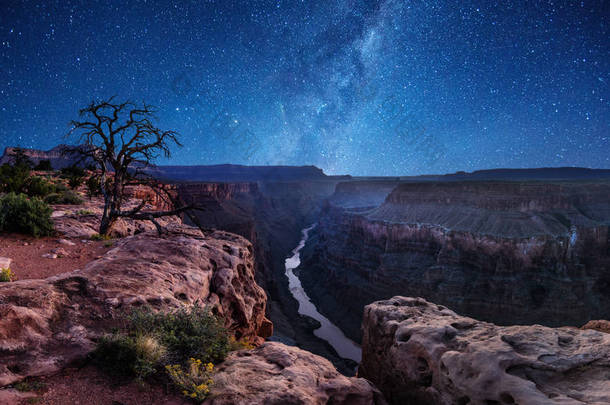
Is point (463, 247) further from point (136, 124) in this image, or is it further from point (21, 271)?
point (21, 271)

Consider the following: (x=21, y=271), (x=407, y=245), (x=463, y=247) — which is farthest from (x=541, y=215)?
(x=21, y=271)

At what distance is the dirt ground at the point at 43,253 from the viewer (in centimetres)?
634

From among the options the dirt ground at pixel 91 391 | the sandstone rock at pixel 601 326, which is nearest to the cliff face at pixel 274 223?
the dirt ground at pixel 91 391

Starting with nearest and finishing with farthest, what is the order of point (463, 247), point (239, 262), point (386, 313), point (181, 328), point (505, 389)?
point (505, 389)
point (181, 328)
point (386, 313)
point (239, 262)
point (463, 247)

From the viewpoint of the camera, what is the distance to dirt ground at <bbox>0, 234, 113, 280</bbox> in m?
6.34

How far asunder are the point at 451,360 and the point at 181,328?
4972 millimetres

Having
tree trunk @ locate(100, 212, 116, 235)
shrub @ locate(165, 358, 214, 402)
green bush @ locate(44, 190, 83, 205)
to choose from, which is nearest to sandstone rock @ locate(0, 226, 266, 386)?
shrub @ locate(165, 358, 214, 402)

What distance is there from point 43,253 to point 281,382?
7592 mm

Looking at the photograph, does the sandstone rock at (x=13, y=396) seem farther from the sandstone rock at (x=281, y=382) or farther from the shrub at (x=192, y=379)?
the sandstone rock at (x=281, y=382)

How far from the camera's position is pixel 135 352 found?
12.7 feet

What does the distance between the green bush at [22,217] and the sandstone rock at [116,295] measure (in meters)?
2.97

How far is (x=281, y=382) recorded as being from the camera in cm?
434

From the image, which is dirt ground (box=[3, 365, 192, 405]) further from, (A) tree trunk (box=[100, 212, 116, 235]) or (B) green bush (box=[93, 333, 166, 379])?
(A) tree trunk (box=[100, 212, 116, 235])

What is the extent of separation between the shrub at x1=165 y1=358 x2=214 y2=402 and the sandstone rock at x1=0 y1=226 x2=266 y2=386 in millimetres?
1294
